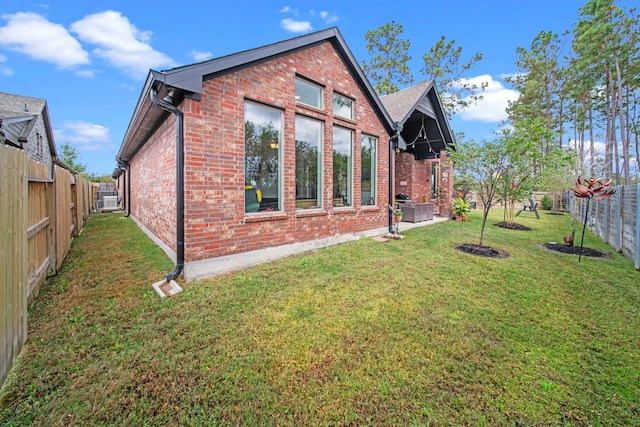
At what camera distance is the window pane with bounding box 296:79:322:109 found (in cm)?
581

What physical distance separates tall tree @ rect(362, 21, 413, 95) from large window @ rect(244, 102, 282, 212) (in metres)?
17.2

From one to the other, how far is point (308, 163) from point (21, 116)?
33.8 feet

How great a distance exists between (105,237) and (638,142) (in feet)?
108

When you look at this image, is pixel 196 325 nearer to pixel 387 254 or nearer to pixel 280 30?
pixel 387 254

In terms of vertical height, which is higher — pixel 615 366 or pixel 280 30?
pixel 280 30

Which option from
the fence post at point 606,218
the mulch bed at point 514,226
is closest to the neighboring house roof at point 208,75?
the fence post at point 606,218

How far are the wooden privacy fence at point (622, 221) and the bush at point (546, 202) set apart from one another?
1409 cm

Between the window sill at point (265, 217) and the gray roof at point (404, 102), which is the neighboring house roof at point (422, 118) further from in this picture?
the window sill at point (265, 217)

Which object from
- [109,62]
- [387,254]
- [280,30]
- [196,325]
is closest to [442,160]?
[387,254]

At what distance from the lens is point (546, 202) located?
19.7 m

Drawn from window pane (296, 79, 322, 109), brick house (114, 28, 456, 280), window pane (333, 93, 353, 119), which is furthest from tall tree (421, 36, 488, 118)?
window pane (296, 79, 322, 109)

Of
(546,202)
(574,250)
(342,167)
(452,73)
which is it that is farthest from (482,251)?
(546,202)

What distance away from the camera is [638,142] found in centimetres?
1936

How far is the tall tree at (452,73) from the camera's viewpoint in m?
18.9
